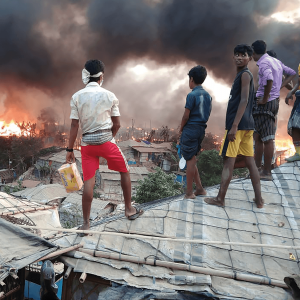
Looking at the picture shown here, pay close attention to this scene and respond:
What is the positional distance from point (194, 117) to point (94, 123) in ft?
4.60

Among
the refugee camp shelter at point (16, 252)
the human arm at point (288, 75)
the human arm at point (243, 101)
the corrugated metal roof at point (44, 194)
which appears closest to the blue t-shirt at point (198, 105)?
the human arm at point (243, 101)

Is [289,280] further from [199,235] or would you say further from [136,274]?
[136,274]

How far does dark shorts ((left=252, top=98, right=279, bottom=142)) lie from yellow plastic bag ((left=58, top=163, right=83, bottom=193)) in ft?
10.5

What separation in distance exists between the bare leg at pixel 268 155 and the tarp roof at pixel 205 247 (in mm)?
684

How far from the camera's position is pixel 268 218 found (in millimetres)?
3365

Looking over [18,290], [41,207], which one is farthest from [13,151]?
[18,290]

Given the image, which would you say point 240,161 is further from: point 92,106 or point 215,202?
point 92,106

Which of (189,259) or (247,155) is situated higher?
(247,155)

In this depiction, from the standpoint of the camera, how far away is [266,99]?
407cm

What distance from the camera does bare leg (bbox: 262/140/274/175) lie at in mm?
4312

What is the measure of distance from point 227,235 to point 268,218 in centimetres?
74

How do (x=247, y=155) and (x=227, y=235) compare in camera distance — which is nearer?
(x=227, y=235)

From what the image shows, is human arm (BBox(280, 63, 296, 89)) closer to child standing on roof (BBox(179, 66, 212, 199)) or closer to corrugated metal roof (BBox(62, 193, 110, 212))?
child standing on roof (BBox(179, 66, 212, 199))

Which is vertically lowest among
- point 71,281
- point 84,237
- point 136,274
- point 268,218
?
point 71,281
